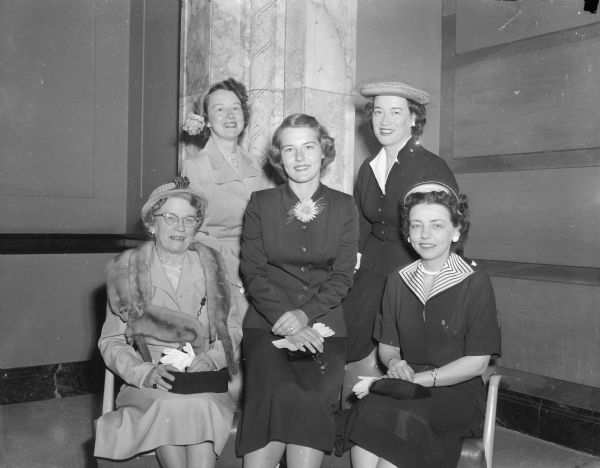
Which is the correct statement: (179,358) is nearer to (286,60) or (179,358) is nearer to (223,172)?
(223,172)

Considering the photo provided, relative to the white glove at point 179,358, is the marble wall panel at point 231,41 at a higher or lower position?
higher

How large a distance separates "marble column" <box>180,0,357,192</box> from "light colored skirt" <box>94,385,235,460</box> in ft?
5.89

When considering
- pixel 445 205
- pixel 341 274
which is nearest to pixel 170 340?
pixel 341 274

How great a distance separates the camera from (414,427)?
7.66ft

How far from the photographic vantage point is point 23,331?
15.6 ft

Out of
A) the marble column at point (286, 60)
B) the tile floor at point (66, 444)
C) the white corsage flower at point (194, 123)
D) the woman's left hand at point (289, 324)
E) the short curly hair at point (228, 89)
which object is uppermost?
the marble column at point (286, 60)

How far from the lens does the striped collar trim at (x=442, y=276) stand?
2.63m

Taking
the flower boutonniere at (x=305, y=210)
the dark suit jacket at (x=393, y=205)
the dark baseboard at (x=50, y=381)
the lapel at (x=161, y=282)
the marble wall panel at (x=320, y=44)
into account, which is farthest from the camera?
the dark baseboard at (x=50, y=381)

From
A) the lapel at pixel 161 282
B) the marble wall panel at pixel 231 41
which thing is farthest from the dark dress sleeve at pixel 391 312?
the marble wall panel at pixel 231 41

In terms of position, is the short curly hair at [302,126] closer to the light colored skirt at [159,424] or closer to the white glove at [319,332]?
the white glove at [319,332]

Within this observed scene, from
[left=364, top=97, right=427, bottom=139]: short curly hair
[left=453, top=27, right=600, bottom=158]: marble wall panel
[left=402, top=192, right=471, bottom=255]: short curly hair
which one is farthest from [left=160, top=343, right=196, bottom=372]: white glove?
[left=453, top=27, right=600, bottom=158]: marble wall panel

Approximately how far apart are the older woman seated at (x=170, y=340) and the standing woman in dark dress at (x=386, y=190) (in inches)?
24.2

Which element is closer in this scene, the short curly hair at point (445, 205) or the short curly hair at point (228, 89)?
the short curly hair at point (445, 205)

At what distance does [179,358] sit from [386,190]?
1.30 m
